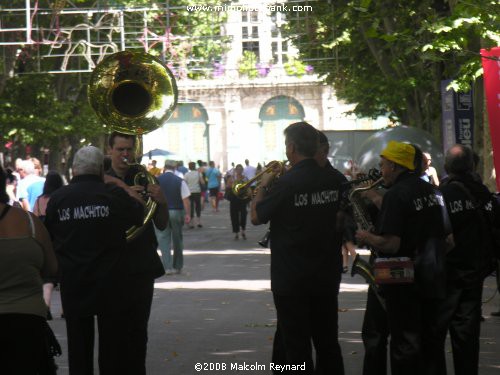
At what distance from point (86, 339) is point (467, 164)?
2980mm

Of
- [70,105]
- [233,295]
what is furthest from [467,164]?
[70,105]

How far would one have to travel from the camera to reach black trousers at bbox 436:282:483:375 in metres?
8.59

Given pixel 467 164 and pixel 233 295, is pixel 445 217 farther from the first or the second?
pixel 233 295

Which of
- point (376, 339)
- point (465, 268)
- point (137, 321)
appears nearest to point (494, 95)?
point (465, 268)

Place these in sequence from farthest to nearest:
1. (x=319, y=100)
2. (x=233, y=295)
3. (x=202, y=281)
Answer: (x=319, y=100), (x=202, y=281), (x=233, y=295)

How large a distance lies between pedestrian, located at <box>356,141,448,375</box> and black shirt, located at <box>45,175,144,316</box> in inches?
61.3

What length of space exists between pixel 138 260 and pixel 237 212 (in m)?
19.2

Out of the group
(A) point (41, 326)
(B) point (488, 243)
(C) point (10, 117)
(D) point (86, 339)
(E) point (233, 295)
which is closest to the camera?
(A) point (41, 326)

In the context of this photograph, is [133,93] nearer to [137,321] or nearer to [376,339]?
[137,321]

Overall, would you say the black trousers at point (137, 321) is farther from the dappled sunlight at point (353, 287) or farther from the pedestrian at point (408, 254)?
the dappled sunlight at point (353, 287)

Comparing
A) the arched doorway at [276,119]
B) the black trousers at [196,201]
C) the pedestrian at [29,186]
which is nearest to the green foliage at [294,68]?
the arched doorway at [276,119]

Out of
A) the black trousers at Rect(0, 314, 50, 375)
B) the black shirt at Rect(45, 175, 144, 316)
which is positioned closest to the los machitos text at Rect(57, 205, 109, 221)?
the black shirt at Rect(45, 175, 144, 316)

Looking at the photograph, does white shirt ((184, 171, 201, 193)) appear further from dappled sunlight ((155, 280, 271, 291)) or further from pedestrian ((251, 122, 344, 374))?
pedestrian ((251, 122, 344, 374))

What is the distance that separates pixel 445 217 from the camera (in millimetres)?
8188
